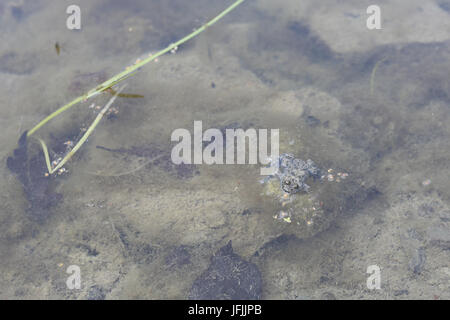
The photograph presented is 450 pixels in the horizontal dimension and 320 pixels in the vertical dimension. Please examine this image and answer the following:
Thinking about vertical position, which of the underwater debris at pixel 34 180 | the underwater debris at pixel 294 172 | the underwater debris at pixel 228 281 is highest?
the underwater debris at pixel 294 172

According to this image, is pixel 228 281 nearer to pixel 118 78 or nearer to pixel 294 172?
pixel 294 172

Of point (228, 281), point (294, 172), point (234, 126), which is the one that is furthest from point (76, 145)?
point (294, 172)

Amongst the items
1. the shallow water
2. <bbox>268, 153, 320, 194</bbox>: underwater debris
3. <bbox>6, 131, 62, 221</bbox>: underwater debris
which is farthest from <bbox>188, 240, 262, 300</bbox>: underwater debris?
<bbox>6, 131, 62, 221</bbox>: underwater debris

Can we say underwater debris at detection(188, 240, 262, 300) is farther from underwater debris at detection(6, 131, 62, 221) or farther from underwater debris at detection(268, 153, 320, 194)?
underwater debris at detection(6, 131, 62, 221)

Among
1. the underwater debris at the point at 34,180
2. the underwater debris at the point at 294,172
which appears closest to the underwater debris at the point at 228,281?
the underwater debris at the point at 294,172

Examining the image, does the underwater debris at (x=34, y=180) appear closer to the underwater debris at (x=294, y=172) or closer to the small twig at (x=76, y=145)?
the small twig at (x=76, y=145)

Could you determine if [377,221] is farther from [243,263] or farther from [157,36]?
[157,36]
